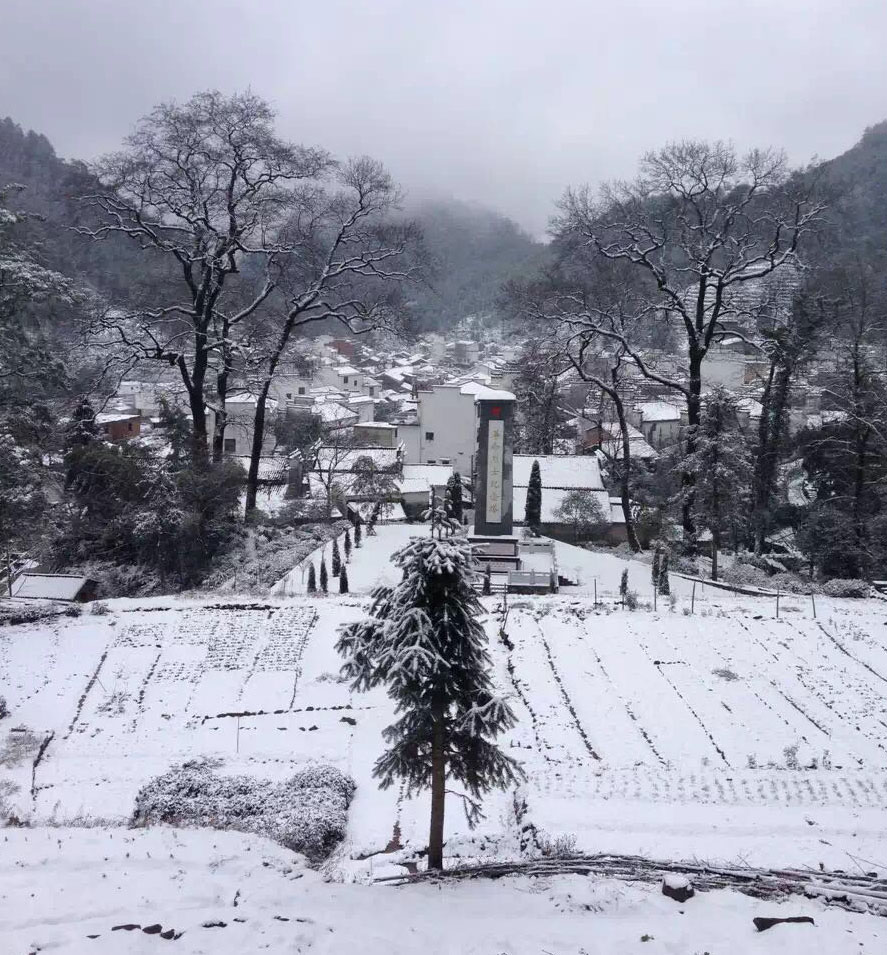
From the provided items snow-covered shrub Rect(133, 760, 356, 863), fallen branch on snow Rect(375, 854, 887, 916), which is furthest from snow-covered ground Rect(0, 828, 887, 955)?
snow-covered shrub Rect(133, 760, 356, 863)

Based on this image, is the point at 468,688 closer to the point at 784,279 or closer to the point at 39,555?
the point at 39,555

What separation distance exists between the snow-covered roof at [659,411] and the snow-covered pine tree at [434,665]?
37.5m

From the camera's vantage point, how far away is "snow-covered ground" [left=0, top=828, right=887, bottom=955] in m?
5.35

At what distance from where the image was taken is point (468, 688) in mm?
6332

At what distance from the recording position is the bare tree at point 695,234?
18094 mm

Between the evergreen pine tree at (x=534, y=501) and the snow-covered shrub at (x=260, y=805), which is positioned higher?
the evergreen pine tree at (x=534, y=501)

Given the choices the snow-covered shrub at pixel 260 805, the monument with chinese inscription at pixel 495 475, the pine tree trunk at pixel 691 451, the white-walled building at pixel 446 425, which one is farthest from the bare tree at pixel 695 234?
the white-walled building at pixel 446 425

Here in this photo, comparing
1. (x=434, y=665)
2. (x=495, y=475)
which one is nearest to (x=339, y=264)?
(x=495, y=475)

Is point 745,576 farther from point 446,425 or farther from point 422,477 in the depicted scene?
point 446,425

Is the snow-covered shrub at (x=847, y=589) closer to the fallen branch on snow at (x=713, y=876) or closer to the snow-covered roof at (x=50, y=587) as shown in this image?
the fallen branch on snow at (x=713, y=876)

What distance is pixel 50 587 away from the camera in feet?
50.2

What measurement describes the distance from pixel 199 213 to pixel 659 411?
104 feet

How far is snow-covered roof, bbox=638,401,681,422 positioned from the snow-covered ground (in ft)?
124

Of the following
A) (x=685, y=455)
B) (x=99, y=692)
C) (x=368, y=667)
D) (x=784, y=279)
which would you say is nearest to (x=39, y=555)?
(x=99, y=692)
